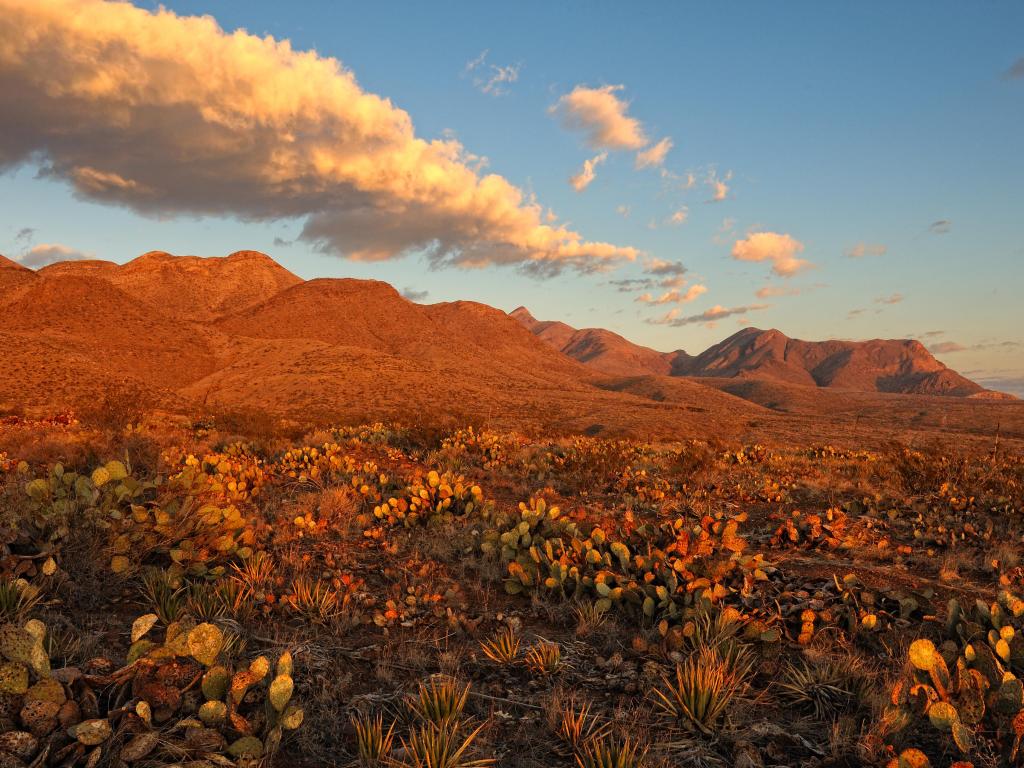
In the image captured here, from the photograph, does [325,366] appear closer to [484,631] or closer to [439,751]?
[484,631]

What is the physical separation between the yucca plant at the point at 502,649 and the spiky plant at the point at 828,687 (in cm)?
167

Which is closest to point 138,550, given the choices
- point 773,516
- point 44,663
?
point 44,663

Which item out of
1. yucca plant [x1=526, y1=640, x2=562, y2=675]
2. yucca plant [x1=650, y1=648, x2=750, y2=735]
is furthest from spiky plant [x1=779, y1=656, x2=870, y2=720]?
yucca plant [x1=526, y1=640, x2=562, y2=675]

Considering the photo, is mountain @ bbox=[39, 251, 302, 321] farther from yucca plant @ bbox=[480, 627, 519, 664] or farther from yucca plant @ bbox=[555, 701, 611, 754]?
yucca plant @ bbox=[555, 701, 611, 754]

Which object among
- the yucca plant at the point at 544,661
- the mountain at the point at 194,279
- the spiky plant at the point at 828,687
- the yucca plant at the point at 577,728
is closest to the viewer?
the yucca plant at the point at 577,728

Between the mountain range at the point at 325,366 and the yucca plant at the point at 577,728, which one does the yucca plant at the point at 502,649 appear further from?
the mountain range at the point at 325,366

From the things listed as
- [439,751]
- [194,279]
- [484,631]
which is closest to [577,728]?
[439,751]

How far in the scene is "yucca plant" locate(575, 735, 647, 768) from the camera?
2.63 m

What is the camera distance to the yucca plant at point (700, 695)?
312cm

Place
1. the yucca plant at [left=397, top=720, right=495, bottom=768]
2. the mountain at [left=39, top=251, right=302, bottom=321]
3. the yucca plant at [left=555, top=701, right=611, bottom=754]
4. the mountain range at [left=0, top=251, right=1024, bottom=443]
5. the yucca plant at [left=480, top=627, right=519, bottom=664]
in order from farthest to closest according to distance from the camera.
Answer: the mountain at [left=39, top=251, right=302, bottom=321] < the mountain range at [left=0, top=251, right=1024, bottom=443] < the yucca plant at [left=480, top=627, right=519, bottom=664] < the yucca plant at [left=555, top=701, right=611, bottom=754] < the yucca plant at [left=397, top=720, right=495, bottom=768]

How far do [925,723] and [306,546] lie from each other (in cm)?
532

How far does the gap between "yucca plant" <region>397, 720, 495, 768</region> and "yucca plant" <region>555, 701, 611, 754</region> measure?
407 mm

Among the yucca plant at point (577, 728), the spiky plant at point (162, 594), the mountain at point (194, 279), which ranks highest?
the mountain at point (194, 279)

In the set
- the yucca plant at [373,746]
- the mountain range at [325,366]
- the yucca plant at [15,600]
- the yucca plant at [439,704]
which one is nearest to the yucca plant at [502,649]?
the yucca plant at [439,704]
